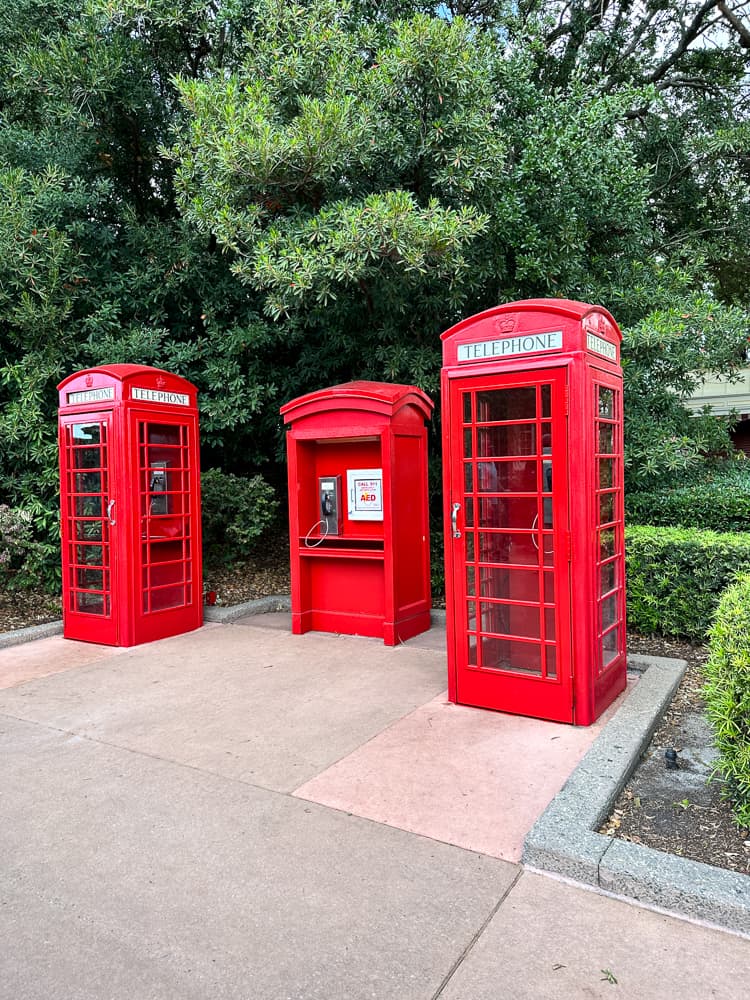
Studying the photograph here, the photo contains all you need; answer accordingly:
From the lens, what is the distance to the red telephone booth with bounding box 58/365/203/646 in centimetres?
623

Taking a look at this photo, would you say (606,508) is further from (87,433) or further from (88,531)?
(88,531)

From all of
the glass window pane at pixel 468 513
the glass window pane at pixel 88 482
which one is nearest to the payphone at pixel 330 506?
the glass window pane at pixel 88 482

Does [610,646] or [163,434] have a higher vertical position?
[163,434]

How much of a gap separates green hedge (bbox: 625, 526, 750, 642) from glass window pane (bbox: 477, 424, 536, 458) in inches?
86.7

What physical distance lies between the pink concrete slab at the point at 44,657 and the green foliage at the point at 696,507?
5701 millimetres

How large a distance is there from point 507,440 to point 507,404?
0.23 m

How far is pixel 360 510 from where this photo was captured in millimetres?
6465

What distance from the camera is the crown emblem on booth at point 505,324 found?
407 centimetres

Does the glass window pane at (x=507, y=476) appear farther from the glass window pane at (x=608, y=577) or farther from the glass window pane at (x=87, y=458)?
the glass window pane at (x=87, y=458)

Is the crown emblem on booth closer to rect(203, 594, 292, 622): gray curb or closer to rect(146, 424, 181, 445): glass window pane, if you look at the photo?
rect(146, 424, 181, 445): glass window pane

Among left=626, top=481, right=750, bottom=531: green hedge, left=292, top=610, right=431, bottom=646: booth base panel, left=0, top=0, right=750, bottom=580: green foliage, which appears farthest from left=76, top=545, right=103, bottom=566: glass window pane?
left=626, top=481, right=750, bottom=531: green hedge

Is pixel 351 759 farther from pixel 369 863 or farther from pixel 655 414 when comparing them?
pixel 655 414

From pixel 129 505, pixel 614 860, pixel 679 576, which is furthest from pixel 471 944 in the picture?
pixel 129 505

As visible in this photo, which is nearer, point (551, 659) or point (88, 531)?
point (551, 659)
